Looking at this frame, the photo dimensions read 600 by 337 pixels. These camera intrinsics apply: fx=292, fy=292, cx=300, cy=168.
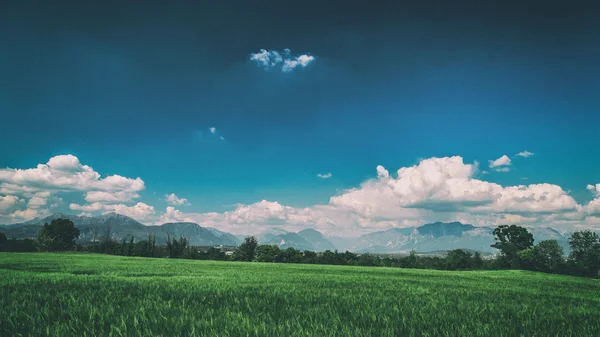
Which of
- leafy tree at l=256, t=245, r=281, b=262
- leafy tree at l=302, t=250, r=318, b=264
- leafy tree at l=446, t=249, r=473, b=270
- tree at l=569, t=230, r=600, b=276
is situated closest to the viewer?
tree at l=569, t=230, r=600, b=276

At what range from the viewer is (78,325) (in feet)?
13.5

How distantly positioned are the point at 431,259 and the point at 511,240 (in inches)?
1097

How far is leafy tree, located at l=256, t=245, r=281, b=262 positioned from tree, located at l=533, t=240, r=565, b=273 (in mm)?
81333

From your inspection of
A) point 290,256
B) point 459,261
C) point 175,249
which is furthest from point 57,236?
point 459,261

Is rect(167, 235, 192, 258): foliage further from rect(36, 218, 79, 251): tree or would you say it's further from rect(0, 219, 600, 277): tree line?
rect(36, 218, 79, 251): tree

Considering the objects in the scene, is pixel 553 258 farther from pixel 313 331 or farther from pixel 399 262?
pixel 313 331

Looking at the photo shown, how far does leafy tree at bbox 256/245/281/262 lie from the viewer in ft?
345

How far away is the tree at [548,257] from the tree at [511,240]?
4512mm

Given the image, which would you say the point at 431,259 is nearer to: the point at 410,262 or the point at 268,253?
the point at 410,262

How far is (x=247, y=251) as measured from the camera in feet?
372

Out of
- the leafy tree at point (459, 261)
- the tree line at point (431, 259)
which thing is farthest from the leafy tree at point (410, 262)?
the leafy tree at point (459, 261)

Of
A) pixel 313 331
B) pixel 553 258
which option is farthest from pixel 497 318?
pixel 553 258

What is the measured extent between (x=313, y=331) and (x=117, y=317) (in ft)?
9.96

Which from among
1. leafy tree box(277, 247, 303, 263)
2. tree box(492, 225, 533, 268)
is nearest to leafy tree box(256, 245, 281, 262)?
leafy tree box(277, 247, 303, 263)
